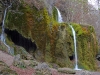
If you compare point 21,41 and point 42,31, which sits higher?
point 42,31

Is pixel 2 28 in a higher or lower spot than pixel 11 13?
lower

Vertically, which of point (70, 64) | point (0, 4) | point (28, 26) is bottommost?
point (70, 64)

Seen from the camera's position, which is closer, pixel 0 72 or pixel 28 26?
pixel 0 72

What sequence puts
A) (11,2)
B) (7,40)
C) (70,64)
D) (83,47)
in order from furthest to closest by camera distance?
(83,47) < (70,64) < (11,2) < (7,40)

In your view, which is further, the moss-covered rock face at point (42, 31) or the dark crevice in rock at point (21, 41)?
the dark crevice in rock at point (21, 41)

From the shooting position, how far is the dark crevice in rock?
695 inches

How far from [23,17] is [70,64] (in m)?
5.56

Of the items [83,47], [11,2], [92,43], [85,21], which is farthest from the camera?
[85,21]

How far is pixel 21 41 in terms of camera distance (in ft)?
58.3

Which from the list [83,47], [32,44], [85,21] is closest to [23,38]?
[32,44]

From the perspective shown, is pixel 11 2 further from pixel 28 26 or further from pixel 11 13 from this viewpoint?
pixel 28 26

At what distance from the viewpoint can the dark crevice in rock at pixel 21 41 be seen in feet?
57.9

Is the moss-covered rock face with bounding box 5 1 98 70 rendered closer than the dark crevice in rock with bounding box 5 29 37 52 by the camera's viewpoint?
Yes

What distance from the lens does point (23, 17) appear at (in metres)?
17.6
